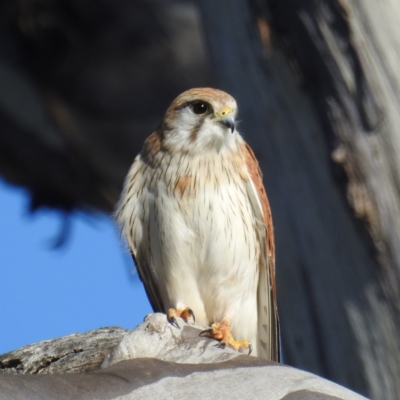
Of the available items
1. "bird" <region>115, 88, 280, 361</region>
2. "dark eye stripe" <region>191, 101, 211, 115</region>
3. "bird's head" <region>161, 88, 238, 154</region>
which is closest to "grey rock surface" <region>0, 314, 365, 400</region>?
"bird" <region>115, 88, 280, 361</region>

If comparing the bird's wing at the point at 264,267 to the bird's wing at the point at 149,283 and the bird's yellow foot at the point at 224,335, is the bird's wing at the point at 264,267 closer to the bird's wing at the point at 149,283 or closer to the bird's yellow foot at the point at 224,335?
the bird's yellow foot at the point at 224,335

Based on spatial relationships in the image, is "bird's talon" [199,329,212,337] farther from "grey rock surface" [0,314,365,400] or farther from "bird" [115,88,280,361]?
"bird" [115,88,280,361]

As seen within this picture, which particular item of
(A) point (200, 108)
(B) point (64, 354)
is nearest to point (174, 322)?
(B) point (64, 354)

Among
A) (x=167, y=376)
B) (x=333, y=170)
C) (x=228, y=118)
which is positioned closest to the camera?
(x=167, y=376)

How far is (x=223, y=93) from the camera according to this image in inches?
176

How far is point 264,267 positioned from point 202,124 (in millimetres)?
770

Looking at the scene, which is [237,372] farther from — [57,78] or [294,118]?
[57,78]

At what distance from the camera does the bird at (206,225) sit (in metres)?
4.36

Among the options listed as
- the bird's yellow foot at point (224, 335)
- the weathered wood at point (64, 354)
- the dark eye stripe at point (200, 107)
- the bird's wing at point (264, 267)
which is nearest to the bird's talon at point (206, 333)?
the bird's yellow foot at point (224, 335)

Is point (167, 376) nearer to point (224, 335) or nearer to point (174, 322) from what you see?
point (174, 322)

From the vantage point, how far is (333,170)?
4273mm

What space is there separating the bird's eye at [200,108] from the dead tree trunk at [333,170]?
185 mm

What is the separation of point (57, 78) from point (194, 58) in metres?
1.14

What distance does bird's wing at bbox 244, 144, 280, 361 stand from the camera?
4.49 metres
